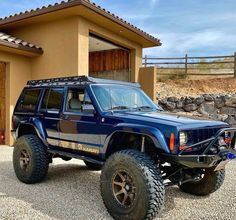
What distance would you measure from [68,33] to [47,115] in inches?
191

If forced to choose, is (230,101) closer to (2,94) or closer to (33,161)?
(2,94)

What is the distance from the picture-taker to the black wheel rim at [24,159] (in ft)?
19.1

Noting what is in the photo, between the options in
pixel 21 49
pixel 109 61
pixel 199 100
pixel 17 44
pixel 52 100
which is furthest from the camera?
pixel 199 100

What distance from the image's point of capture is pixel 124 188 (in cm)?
412

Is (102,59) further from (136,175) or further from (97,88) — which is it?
(136,175)

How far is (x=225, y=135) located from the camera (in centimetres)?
448

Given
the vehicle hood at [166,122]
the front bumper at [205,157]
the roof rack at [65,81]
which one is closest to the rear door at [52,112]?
the roof rack at [65,81]

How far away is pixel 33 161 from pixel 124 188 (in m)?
2.27

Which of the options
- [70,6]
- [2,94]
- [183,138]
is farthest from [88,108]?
[2,94]

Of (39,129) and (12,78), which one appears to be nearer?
(39,129)

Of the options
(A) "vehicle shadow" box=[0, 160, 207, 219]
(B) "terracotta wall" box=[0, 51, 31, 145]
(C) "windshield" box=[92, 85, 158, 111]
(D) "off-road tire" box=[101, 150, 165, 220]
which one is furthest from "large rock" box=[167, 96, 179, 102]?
(D) "off-road tire" box=[101, 150, 165, 220]

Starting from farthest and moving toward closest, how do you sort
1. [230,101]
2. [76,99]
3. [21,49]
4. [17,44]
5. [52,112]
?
[230,101] → [21,49] → [17,44] → [52,112] → [76,99]

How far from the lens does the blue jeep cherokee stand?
3.92m

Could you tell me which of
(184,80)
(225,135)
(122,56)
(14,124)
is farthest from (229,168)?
(184,80)
